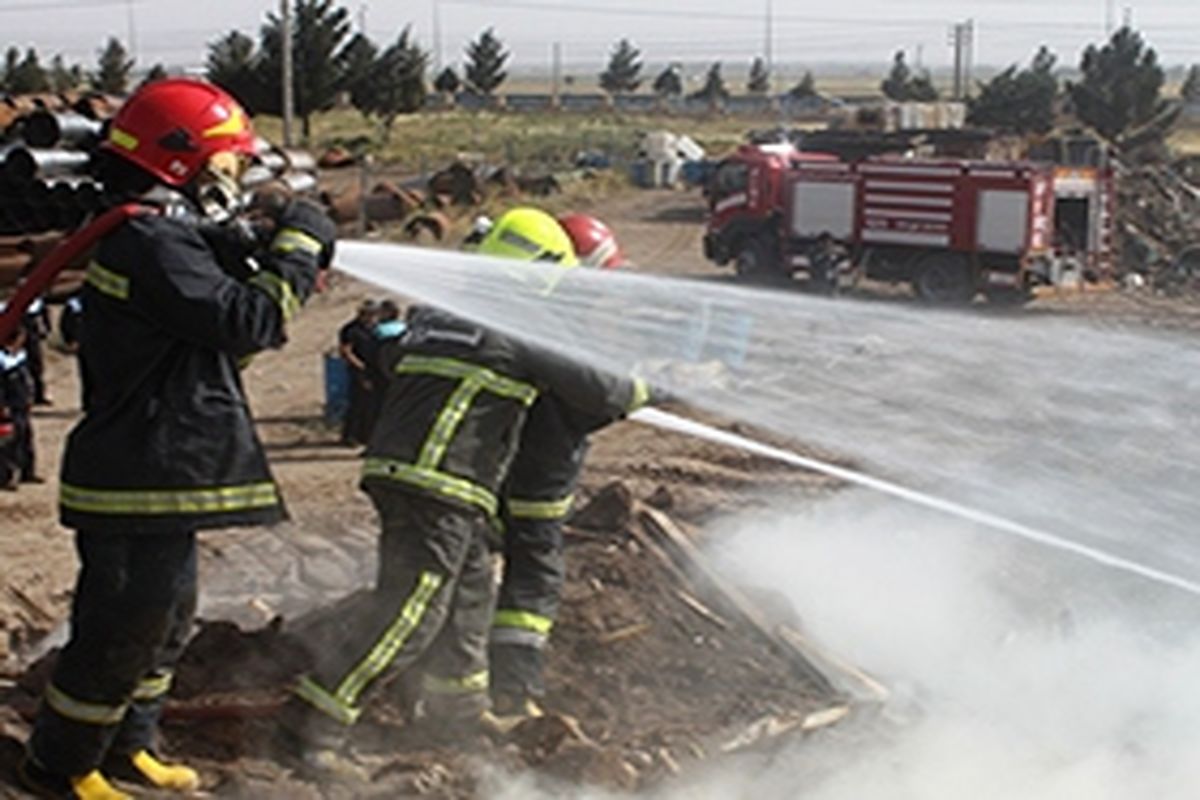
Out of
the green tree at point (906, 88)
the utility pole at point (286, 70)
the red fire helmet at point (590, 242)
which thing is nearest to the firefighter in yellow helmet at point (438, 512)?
the red fire helmet at point (590, 242)

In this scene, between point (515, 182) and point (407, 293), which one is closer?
point (407, 293)

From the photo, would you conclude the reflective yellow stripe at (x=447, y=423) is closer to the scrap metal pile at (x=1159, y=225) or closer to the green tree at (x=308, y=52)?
the scrap metal pile at (x=1159, y=225)

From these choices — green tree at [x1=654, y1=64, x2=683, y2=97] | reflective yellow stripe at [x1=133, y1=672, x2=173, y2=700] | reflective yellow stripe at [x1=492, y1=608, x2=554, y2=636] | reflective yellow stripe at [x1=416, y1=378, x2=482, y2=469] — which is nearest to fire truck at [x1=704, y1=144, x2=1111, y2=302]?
reflective yellow stripe at [x1=492, y1=608, x2=554, y2=636]

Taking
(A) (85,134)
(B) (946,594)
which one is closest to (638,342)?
(B) (946,594)

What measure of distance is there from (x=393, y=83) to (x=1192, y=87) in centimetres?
3841

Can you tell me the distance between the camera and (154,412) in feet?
12.0

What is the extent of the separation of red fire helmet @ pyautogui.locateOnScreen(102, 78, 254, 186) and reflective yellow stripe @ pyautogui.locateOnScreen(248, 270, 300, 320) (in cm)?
30

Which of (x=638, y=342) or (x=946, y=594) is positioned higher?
(x=638, y=342)

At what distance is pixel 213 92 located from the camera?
148 inches

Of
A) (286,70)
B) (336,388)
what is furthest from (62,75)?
(336,388)

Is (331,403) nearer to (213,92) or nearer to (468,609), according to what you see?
(468,609)

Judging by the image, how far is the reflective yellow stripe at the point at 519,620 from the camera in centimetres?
486

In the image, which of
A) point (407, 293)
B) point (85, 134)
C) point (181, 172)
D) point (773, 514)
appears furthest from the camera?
point (85, 134)

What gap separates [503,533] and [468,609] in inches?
17.5
